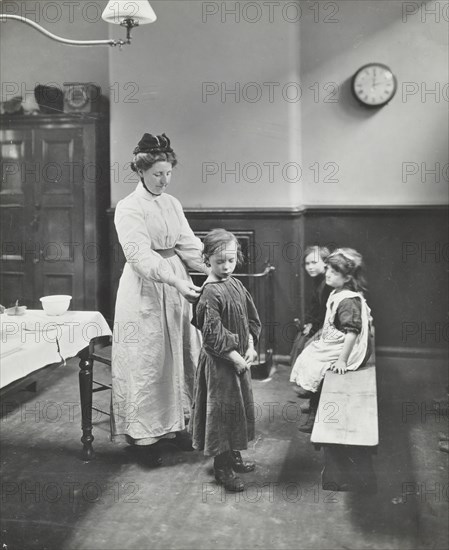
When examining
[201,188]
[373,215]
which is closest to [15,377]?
[201,188]

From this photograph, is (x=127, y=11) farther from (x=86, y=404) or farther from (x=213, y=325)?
(x=86, y=404)

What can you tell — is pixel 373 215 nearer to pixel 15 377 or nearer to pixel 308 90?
pixel 308 90

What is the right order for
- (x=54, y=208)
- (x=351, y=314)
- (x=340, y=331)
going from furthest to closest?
(x=54, y=208), (x=340, y=331), (x=351, y=314)

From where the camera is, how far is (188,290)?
9.61 feet

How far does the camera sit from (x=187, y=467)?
10.3ft

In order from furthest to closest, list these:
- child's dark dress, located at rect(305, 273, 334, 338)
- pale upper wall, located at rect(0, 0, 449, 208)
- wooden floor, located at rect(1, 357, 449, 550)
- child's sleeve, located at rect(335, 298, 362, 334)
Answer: pale upper wall, located at rect(0, 0, 449, 208), child's dark dress, located at rect(305, 273, 334, 338), child's sleeve, located at rect(335, 298, 362, 334), wooden floor, located at rect(1, 357, 449, 550)

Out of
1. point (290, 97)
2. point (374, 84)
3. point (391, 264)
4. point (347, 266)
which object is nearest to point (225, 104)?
point (290, 97)

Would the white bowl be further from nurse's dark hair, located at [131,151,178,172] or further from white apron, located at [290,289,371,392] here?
white apron, located at [290,289,371,392]

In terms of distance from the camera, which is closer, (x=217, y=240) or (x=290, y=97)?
(x=217, y=240)

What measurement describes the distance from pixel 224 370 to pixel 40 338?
2.50 ft

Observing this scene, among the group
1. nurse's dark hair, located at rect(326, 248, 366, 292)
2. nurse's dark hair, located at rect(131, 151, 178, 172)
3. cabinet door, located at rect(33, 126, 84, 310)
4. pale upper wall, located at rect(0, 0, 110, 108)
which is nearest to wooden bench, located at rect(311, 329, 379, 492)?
nurse's dark hair, located at rect(326, 248, 366, 292)

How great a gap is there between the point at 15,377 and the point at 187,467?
95 cm

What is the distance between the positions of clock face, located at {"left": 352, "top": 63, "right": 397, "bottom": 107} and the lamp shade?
238 centimetres

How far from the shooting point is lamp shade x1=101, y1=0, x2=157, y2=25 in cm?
285
